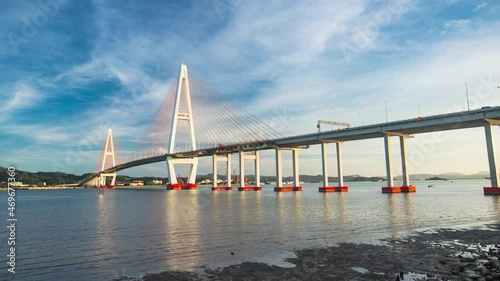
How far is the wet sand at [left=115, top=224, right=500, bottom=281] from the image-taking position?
1245cm

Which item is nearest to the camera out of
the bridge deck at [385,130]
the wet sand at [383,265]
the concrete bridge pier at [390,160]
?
the wet sand at [383,265]

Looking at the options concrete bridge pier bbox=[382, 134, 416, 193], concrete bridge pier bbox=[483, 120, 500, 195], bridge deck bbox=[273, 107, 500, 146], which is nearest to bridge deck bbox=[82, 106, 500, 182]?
bridge deck bbox=[273, 107, 500, 146]

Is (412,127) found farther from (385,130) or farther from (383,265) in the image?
(383,265)

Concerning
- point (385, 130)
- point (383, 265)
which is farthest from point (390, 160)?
point (383, 265)

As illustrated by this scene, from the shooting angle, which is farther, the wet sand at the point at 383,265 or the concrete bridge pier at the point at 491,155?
the concrete bridge pier at the point at 491,155

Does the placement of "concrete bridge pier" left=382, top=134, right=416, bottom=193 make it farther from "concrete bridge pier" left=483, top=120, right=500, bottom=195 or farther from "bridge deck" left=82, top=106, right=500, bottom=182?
"concrete bridge pier" left=483, top=120, right=500, bottom=195

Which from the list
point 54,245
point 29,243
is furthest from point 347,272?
point 29,243

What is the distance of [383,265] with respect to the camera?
45.6 feet

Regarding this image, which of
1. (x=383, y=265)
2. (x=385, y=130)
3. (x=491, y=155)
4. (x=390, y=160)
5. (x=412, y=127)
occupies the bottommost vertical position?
(x=383, y=265)

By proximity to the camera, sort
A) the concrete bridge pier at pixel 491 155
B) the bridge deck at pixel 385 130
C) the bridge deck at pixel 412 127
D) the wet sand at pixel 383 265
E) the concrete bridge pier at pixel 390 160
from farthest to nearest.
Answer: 1. the concrete bridge pier at pixel 390 160
2. the bridge deck at pixel 385 130
3. the bridge deck at pixel 412 127
4. the concrete bridge pier at pixel 491 155
5. the wet sand at pixel 383 265

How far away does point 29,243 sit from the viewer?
20.9 metres

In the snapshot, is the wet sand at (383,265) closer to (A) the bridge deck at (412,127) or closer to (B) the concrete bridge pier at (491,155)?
(B) the concrete bridge pier at (491,155)

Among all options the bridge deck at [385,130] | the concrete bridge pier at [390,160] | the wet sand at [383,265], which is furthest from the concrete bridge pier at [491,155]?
the wet sand at [383,265]

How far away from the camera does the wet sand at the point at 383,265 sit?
1245 cm
